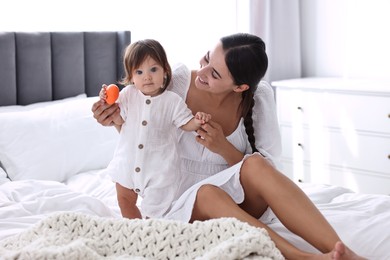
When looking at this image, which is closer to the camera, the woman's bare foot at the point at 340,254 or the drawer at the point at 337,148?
the woman's bare foot at the point at 340,254

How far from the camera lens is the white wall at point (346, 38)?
399cm

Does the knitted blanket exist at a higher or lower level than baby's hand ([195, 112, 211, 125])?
lower

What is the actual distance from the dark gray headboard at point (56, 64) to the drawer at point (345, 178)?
122 centimetres

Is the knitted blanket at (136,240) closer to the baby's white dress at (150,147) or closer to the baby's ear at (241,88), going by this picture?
the baby's white dress at (150,147)

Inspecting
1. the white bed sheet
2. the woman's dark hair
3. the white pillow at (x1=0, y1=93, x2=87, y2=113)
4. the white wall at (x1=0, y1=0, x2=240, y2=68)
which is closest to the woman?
the woman's dark hair

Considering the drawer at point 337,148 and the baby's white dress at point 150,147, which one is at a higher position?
the baby's white dress at point 150,147

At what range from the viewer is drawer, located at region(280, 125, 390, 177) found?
3.57 m

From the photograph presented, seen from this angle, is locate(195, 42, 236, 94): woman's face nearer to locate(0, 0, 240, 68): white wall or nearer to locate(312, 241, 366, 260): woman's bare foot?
locate(312, 241, 366, 260): woman's bare foot

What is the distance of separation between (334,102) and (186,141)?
1.61 metres

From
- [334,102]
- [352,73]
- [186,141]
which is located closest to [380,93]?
[334,102]

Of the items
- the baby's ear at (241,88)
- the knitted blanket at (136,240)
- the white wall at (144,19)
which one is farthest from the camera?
the white wall at (144,19)

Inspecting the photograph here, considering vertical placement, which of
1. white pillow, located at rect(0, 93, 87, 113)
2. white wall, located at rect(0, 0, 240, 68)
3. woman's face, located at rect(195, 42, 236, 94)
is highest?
white wall, located at rect(0, 0, 240, 68)

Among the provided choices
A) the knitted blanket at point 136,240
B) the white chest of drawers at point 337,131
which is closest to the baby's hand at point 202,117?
the knitted blanket at point 136,240

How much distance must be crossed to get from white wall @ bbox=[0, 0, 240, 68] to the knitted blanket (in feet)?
5.76
